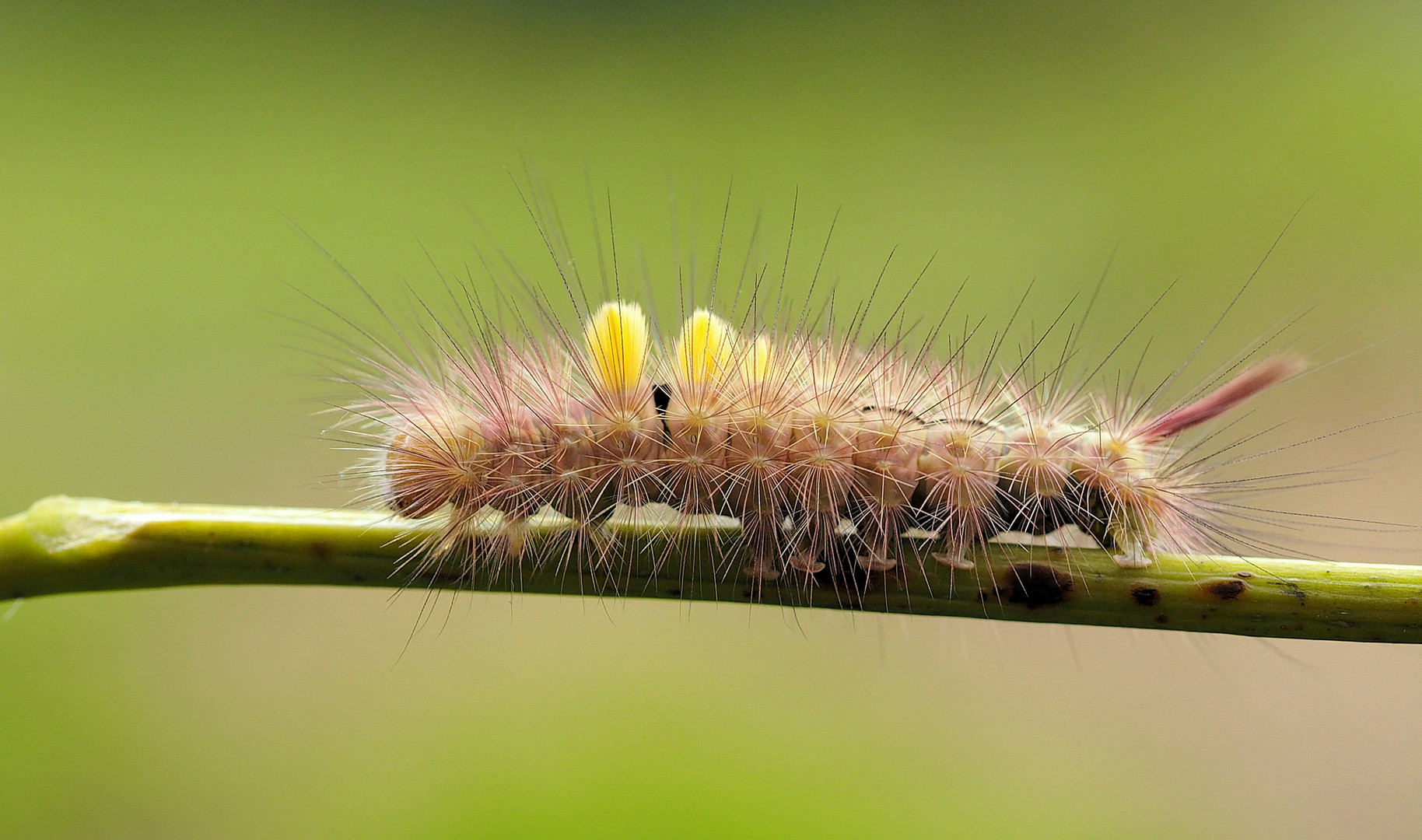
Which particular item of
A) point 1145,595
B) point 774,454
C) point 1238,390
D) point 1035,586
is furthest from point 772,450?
point 1238,390

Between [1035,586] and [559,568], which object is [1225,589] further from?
[559,568]

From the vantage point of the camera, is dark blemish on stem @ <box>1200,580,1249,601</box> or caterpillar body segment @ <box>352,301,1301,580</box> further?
caterpillar body segment @ <box>352,301,1301,580</box>

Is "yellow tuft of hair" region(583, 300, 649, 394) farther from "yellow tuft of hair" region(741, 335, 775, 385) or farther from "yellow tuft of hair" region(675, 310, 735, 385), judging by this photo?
"yellow tuft of hair" region(741, 335, 775, 385)

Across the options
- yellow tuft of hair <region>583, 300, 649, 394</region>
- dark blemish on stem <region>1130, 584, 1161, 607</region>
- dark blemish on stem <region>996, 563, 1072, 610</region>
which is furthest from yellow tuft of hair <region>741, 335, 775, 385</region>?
dark blemish on stem <region>1130, 584, 1161, 607</region>

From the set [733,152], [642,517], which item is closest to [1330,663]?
[642,517]

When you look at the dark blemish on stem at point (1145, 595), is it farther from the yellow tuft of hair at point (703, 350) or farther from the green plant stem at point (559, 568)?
the yellow tuft of hair at point (703, 350)

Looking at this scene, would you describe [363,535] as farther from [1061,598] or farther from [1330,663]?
[1330,663]
